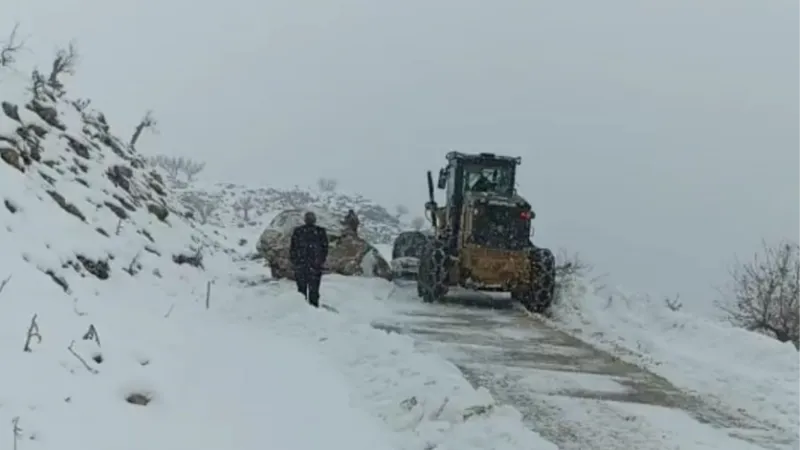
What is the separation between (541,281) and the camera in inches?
643

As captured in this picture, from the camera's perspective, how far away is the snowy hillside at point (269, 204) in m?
46.0

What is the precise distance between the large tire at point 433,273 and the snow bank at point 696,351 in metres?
2.18

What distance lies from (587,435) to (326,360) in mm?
3363

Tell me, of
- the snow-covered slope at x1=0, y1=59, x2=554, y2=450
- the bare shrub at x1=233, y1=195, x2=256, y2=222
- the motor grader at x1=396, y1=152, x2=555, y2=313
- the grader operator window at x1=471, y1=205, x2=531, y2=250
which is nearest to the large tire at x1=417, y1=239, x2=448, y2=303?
the motor grader at x1=396, y1=152, x2=555, y2=313

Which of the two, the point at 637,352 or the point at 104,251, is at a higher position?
the point at 104,251

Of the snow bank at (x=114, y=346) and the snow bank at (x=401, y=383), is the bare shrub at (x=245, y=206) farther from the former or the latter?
the snow bank at (x=401, y=383)

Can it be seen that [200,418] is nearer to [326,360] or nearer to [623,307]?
[326,360]

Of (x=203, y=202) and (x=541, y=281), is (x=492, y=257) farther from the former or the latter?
(x=203, y=202)

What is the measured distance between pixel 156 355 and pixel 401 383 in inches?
88.0

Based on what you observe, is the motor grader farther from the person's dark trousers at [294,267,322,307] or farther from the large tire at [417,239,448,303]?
the person's dark trousers at [294,267,322,307]

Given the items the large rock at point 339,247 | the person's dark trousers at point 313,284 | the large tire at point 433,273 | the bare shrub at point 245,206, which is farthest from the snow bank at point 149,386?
the bare shrub at point 245,206

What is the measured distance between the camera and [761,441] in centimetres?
741

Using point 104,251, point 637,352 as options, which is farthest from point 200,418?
point 637,352

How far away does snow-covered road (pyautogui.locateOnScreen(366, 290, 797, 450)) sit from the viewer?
7.32m
